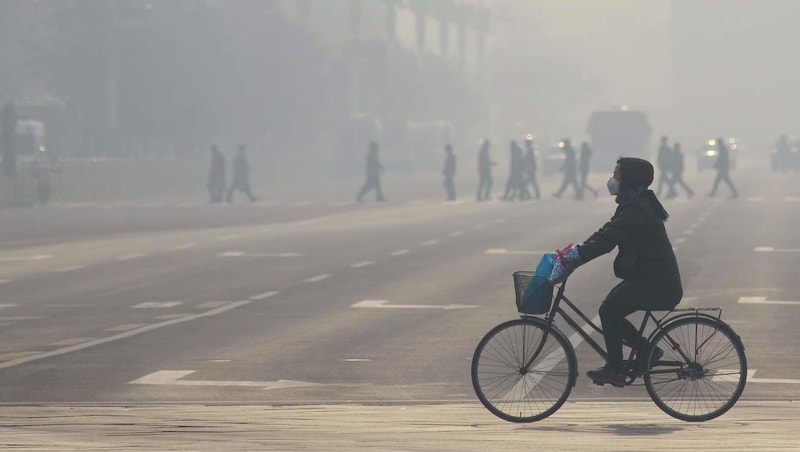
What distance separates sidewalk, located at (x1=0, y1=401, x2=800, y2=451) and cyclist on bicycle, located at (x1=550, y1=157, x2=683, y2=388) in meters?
0.44

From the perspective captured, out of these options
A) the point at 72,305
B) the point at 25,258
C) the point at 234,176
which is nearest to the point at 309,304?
the point at 72,305

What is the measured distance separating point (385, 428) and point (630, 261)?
1.61 meters

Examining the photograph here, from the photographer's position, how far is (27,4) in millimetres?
103688

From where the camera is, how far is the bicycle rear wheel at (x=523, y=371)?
1045 cm

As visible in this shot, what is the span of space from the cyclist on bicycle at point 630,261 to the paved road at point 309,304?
1.85ft

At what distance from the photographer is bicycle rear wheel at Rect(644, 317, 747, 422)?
1040 cm

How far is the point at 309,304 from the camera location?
770 inches

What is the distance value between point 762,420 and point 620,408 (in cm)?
112

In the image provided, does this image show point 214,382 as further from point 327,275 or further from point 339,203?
point 339,203

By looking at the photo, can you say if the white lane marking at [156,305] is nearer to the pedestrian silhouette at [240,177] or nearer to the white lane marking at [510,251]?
the white lane marking at [510,251]

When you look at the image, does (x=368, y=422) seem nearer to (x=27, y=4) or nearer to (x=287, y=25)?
(x=27, y=4)

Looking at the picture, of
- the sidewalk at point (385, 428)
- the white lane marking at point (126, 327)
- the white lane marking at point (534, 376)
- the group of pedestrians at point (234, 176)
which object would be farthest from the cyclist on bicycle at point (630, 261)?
the group of pedestrians at point (234, 176)

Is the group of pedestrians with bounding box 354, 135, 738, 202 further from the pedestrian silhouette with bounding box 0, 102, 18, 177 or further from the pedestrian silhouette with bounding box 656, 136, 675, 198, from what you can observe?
the pedestrian silhouette with bounding box 0, 102, 18, 177

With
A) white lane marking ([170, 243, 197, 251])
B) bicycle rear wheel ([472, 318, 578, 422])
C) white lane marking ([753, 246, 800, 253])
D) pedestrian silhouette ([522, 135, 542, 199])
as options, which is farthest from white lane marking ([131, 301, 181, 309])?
pedestrian silhouette ([522, 135, 542, 199])
